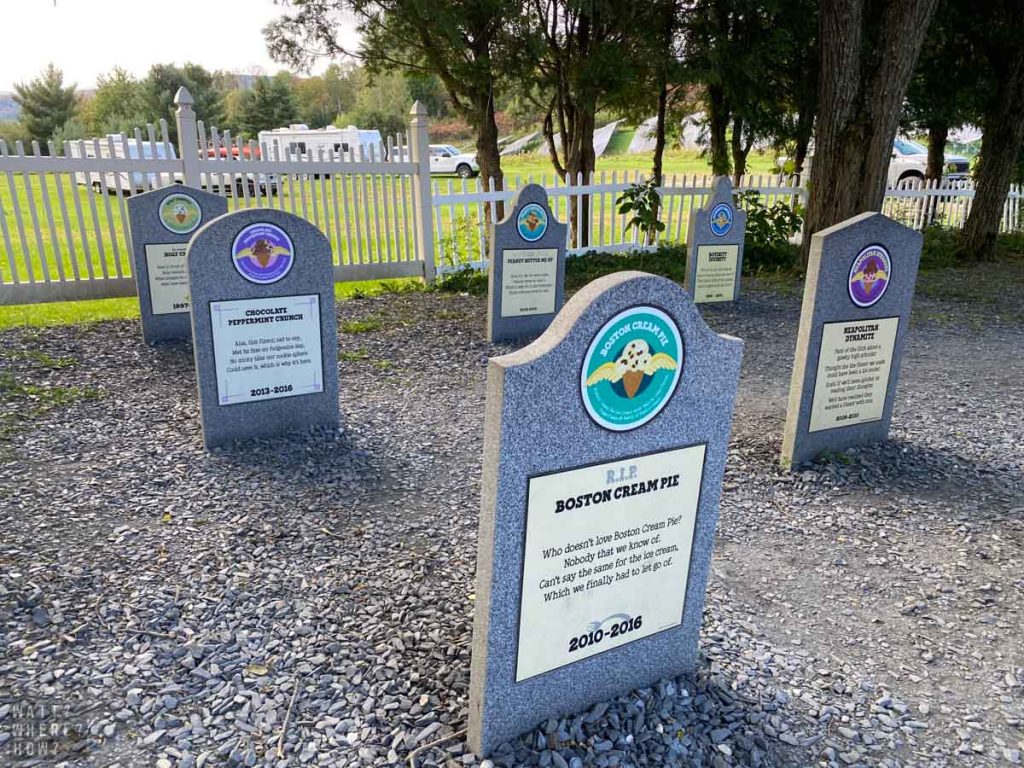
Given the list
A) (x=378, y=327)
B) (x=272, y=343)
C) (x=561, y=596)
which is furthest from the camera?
(x=378, y=327)

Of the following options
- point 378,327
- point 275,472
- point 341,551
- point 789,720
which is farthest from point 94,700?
point 378,327

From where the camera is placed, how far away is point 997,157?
13055 mm

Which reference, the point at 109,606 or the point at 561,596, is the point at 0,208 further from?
the point at 561,596

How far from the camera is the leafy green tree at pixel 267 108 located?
4256 centimetres

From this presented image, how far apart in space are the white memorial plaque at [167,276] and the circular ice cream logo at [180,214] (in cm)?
17

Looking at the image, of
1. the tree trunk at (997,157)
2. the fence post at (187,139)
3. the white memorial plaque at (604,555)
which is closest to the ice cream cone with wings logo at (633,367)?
the white memorial plaque at (604,555)

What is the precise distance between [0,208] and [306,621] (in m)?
7.73

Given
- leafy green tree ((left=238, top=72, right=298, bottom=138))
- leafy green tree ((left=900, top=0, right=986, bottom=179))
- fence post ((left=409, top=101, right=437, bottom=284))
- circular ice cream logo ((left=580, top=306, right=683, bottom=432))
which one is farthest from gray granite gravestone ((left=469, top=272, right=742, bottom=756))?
leafy green tree ((left=238, top=72, right=298, bottom=138))

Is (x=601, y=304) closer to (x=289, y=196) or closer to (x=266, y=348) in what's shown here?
(x=266, y=348)

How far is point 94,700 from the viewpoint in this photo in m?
2.52

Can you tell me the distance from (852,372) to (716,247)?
15.3 ft

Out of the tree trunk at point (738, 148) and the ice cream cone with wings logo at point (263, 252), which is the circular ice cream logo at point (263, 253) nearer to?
the ice cream cone with wings logo at point (263, 252)

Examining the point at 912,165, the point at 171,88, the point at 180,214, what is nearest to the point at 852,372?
the point at 180,214

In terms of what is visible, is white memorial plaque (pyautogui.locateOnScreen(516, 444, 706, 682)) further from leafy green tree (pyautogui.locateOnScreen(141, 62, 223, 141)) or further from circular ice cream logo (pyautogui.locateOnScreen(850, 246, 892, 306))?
leafy green tree (pyautogui.locateOnScreen(141, 62, 223, 141))
